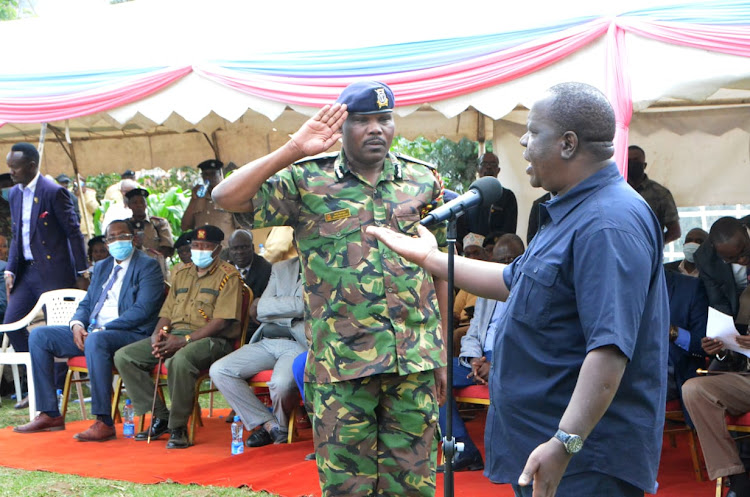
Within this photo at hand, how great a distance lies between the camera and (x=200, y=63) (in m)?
6.45

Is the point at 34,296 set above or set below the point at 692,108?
below

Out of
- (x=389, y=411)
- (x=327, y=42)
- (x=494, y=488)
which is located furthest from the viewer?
(x=327, y=42)

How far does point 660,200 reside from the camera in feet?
26.8

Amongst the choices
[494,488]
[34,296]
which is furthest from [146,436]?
[494,488]

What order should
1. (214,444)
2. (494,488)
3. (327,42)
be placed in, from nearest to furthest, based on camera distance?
(494,488), (327,42), (214,444)

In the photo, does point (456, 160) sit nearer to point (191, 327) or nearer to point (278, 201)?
point (191, 327)

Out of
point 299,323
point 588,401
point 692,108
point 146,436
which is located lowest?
point 146,436

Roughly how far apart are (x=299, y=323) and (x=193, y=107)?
1.82 meters

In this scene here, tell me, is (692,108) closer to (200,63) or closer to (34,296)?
(200,63)

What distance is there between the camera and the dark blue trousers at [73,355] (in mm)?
7344

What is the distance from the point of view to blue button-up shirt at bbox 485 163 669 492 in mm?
2189

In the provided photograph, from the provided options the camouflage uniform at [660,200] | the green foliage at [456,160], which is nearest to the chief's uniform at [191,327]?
the camouflage uniform at [660,200]

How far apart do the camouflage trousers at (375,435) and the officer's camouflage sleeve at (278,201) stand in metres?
0.65

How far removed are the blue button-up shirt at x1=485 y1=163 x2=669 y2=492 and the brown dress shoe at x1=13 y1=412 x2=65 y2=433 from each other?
239 inches
